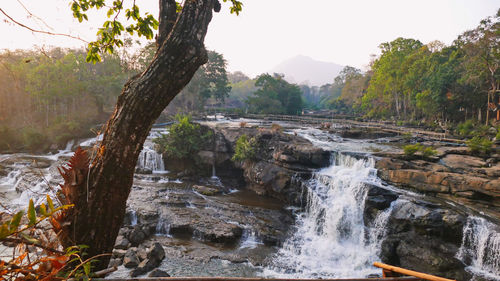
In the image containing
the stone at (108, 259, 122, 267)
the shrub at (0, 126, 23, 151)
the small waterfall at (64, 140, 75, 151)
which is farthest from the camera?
the small waterfall at (64, 140, 75, 151)

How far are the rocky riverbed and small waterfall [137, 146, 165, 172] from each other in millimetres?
1751

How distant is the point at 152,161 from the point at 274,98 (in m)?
25.8

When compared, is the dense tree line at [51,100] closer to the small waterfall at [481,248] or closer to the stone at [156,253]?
the stone at [156,253]

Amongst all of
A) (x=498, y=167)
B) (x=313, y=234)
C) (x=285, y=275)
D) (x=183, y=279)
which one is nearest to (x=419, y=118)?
(x=498, y=167)

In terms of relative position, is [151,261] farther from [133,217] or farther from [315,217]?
[315,217]

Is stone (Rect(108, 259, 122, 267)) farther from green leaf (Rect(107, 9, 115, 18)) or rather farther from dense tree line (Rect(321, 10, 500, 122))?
dense tree line (Rect(321, 10, 500, 122))

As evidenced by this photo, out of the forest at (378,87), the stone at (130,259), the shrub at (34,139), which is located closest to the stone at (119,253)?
the stone at (130,259)

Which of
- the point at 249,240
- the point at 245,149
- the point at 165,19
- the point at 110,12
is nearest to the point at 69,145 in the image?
the point at 245,149

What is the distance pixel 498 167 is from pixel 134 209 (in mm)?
13617

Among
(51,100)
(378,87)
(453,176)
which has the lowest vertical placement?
(453,176)

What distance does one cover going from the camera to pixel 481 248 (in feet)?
24.8

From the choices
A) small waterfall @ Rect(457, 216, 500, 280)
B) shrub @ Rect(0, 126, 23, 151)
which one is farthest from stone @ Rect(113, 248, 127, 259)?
shrub @ Rect(0, 126, 23, 151)

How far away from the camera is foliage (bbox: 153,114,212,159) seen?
15469 mm

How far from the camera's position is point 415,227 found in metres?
8.37
